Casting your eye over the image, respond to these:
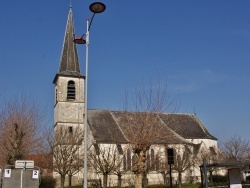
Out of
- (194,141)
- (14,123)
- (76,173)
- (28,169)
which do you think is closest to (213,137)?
(194,141)

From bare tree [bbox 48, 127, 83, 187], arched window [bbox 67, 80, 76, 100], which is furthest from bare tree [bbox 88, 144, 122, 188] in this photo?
arched window [bbox 67, 80, 76, 100]

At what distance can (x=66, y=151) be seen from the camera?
3491 cm

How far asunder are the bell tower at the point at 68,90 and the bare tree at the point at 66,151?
160 centimetres

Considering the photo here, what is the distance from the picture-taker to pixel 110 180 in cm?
3806

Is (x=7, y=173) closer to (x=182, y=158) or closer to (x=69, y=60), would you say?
(x=182, y=158)

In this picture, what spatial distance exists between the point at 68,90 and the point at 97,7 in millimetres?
31434

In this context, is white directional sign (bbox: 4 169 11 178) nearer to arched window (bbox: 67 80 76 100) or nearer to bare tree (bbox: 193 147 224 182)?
arched window (bbox: 67 80 76 100)

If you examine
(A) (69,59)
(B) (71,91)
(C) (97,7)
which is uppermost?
(A) (69,59)

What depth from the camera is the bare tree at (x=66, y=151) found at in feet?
111

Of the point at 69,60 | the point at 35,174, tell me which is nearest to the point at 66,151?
the point at 69,60

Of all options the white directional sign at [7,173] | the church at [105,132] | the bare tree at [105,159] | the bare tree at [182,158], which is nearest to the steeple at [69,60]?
the church at [105,132]

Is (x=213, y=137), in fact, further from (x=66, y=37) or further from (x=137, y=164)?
(x=137, y=164)

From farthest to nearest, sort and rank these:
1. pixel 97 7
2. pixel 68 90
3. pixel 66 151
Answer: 1. pixel 68 90
2. pixel 66 151
3. pixel 97 7

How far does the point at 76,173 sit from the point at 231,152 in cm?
2547
